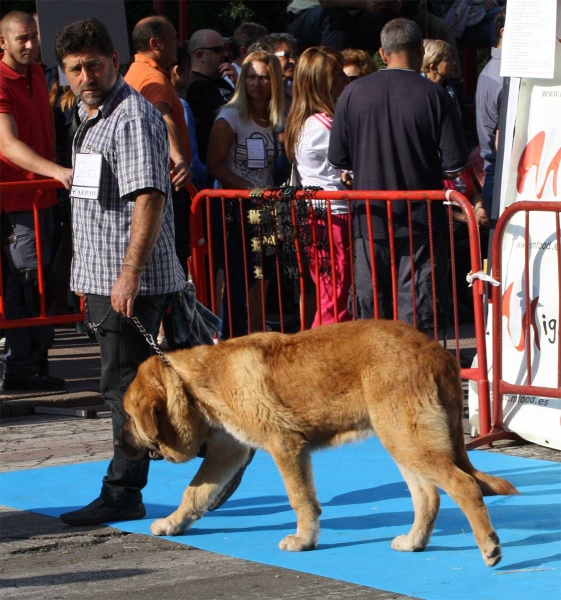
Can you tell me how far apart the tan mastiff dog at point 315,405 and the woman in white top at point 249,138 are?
11.5 ft

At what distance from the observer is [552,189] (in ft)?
21.0

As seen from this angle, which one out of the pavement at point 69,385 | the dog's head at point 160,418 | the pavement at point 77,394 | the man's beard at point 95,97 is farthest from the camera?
the pavement at point 69,385

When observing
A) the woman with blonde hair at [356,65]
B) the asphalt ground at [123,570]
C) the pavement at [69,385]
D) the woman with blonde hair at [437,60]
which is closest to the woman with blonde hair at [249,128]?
the woman with blonde hair at [356,65]

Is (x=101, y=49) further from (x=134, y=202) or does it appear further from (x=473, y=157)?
(x=473, y=157)

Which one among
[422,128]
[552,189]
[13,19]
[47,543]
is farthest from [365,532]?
[13,19]

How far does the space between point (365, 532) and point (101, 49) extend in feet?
8.16

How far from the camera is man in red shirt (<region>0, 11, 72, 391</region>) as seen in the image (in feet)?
25.5

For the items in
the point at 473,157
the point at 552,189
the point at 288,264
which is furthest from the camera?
the point at 473,157

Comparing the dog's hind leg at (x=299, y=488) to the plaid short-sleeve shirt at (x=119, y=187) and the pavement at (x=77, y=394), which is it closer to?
the plaid short-sleeve shirt at (x=119, y=187)

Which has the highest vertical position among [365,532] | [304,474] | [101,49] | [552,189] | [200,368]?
[101,49]

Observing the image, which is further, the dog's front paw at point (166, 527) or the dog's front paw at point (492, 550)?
the dog's front paw at point (166, 527)

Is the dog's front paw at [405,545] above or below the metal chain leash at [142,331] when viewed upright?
below

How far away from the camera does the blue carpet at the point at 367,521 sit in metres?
4.34

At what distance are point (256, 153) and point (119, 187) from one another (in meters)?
3.69
